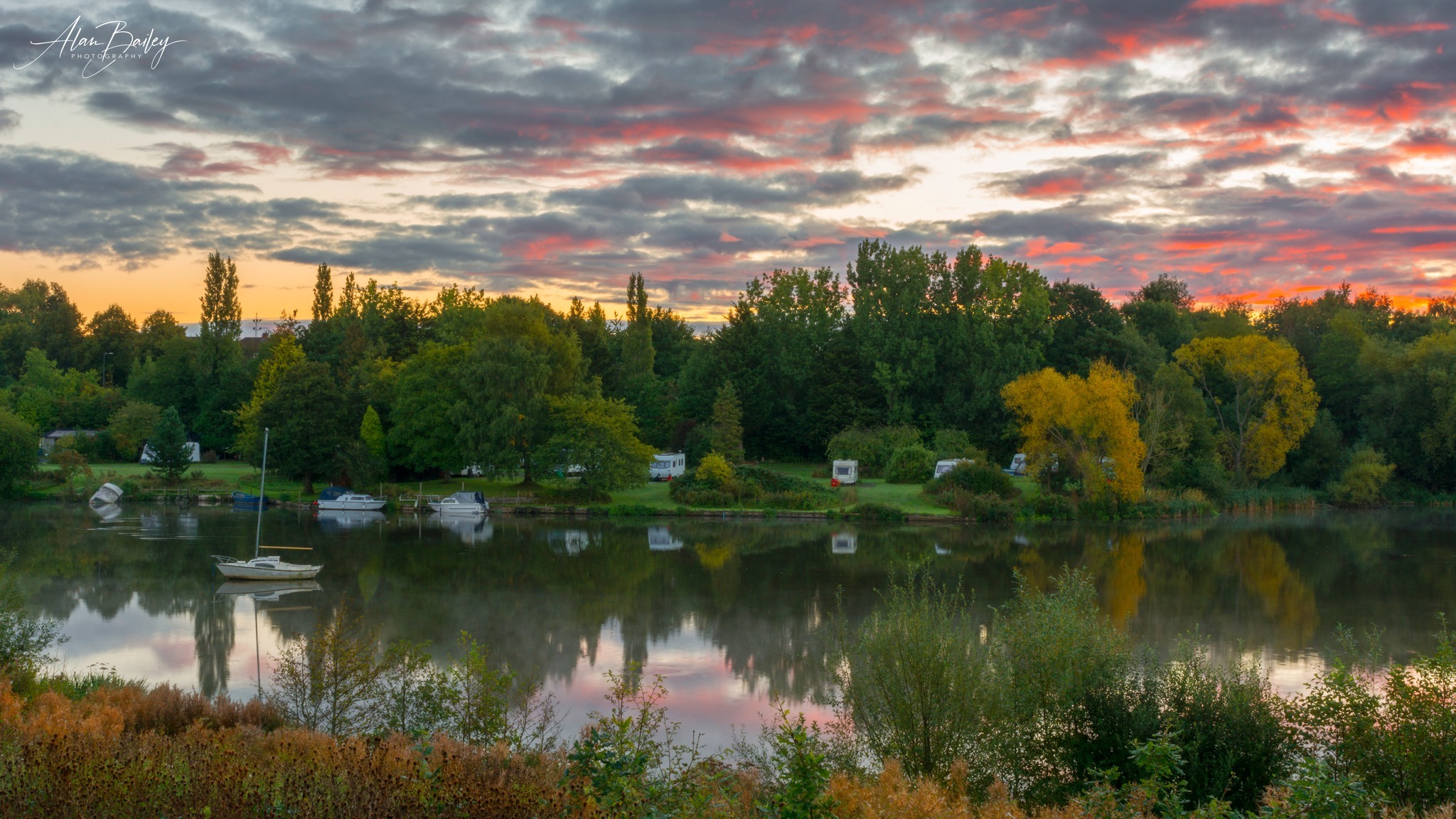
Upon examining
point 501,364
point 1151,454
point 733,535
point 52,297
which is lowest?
point 733,535

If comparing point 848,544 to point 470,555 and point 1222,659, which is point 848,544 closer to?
point 470,555

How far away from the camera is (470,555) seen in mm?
33031

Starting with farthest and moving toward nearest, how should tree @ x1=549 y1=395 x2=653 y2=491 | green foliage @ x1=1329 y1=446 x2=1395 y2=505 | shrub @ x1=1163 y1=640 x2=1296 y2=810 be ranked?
green foliage @ x1=1329 y1=446 x2=1395 y2=505
tree @ x1=549 y1=395 x2=653 y2=491
shrub @ x1=1163 y1=640 x2=1296 y2=810

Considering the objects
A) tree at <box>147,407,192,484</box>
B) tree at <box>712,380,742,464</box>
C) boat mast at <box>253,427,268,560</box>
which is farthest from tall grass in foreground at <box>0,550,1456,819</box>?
tree at <box>147,407,192,484</box>

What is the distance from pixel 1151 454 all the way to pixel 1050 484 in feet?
17.0

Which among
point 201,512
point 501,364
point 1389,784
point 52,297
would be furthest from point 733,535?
point 52,297

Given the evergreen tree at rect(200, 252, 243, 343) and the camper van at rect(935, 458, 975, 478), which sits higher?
the evergreen tree at rect(200, 252, 243, 343)

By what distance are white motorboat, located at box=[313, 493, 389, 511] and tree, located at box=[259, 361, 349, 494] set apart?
3033 mm

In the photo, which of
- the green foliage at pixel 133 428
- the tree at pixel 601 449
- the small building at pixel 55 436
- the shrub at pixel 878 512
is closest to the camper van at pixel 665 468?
the tree at pixel 601 449

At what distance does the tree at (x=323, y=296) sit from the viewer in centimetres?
8631

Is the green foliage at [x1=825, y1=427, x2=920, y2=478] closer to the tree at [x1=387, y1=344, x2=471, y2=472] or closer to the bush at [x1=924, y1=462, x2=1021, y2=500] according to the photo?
the bush at [x1=924, y1=462, x2=1021, y2=500]

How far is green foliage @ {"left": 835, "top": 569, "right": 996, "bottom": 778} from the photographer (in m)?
11.2

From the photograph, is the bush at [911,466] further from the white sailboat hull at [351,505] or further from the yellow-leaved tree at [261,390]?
the yellow-leaved tree at [261,390]

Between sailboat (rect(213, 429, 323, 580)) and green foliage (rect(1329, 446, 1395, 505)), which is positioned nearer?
sailboat (rect(213, 429, 323, 580))
